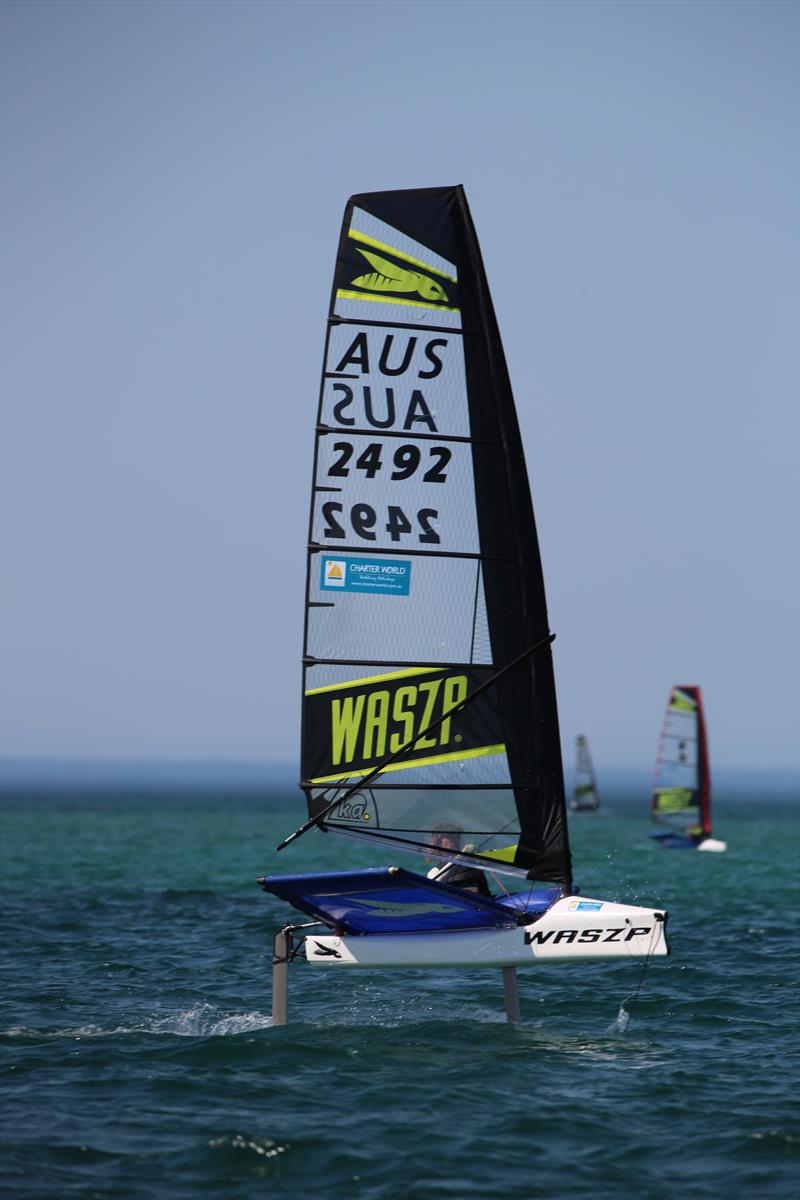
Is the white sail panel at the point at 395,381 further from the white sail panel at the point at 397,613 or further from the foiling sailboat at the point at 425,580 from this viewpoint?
the white sail panel at the point at 397,613

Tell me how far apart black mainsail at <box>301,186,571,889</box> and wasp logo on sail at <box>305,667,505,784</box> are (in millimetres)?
15

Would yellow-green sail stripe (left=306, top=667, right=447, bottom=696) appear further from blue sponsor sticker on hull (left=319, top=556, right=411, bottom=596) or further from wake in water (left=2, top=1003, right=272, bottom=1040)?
wake in water (left=2, top=1003, right=272, bottom=1040)

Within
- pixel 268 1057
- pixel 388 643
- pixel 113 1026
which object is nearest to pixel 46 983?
pixel 113 1026

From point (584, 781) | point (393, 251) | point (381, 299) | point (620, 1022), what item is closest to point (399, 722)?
point (620, 1022)

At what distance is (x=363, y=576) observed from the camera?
14.7m

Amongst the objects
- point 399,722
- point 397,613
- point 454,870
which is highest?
point 397,613

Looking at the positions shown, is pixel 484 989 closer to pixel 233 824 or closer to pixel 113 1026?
pixel 113 1026

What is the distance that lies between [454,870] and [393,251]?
6.48m

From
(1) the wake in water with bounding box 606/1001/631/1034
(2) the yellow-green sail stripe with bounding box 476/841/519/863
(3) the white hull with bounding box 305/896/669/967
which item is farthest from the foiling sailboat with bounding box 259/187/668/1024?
(1) the wake in water with bounding box 606/1001/631/1034

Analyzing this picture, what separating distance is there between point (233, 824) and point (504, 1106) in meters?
73.5

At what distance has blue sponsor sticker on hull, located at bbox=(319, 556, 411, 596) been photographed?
14.7 meters

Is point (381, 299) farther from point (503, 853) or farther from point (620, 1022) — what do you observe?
point (620, 1022)

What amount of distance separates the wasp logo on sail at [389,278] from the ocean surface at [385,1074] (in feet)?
24.8

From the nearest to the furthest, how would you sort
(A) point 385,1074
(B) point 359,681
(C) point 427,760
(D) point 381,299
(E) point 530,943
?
(A) point 385,1074
(E) point 530,943
(B) point 359,681
(C) point 427,760
(D) point 381,299
